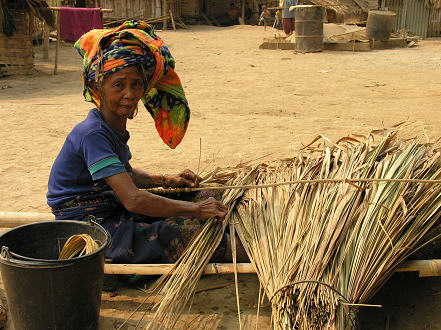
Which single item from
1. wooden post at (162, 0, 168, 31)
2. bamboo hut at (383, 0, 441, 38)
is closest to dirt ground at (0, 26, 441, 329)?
bamboo hut at (383, 0, 441, 38)

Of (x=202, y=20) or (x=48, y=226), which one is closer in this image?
(x=48, y=226)

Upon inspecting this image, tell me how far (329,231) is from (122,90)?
1094mm

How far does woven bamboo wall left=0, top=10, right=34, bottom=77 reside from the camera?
8508 millimetres

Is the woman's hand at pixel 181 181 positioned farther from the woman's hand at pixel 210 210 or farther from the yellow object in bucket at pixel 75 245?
the yellow object in bucket at pixel 75 245

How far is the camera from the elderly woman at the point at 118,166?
208cm

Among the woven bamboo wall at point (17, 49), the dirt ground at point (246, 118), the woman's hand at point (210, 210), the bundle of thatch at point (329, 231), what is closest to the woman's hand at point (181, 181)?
the bundle of thatch at point (329, 231)

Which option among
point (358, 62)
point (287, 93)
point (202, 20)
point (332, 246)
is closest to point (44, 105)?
point (287, 93)

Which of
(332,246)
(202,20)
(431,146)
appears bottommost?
(332,246)

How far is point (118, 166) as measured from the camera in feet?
6.74

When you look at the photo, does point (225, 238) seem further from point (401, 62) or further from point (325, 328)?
point (401, 62)

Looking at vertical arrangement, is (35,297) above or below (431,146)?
below

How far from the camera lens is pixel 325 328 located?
1714mm

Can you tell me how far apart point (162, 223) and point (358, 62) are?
829cm

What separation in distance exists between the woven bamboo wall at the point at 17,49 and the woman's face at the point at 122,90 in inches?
284
